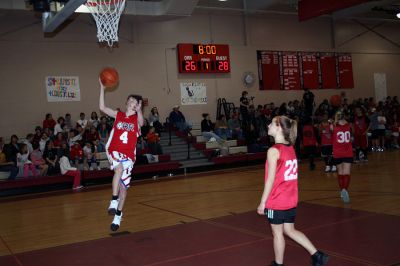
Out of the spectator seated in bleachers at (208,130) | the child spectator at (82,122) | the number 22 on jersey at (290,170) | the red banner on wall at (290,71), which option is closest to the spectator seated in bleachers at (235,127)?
the spectator seated in bleachers at (208,130)

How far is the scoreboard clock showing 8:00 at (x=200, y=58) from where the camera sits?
1684 centimetres

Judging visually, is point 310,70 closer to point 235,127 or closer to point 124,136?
point 235,127

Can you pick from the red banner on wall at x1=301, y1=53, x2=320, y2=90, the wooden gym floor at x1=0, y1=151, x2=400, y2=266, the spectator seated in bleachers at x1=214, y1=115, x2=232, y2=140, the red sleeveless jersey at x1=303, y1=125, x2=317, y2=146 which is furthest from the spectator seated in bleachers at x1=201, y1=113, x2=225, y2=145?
the red banner on wall at x1=301, y1=53, x2=320, y2=90

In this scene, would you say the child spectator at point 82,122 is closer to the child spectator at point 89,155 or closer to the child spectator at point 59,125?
the child spectator at point 59,125

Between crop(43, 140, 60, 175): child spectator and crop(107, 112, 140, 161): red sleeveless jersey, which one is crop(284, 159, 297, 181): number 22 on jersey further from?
crop(43, 140, 60, 175): child spectator

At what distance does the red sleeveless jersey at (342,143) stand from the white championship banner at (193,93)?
34.9ft

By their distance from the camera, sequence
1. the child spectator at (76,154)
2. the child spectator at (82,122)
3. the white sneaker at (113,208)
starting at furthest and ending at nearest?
the child spectator at (82,122)
the child spectator at (76,154)
the white sneaker at (113,208)

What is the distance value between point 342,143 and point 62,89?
1100 cm

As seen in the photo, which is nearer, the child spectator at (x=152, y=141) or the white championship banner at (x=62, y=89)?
the child spectator at (x=152, y=141)

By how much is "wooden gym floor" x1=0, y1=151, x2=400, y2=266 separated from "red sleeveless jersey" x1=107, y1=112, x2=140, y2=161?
124cm

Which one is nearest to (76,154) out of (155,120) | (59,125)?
(59,125)

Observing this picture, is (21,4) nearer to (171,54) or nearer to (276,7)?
(171,54)

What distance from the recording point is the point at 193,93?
1769cm

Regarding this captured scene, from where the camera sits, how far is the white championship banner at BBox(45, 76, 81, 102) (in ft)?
49.6
